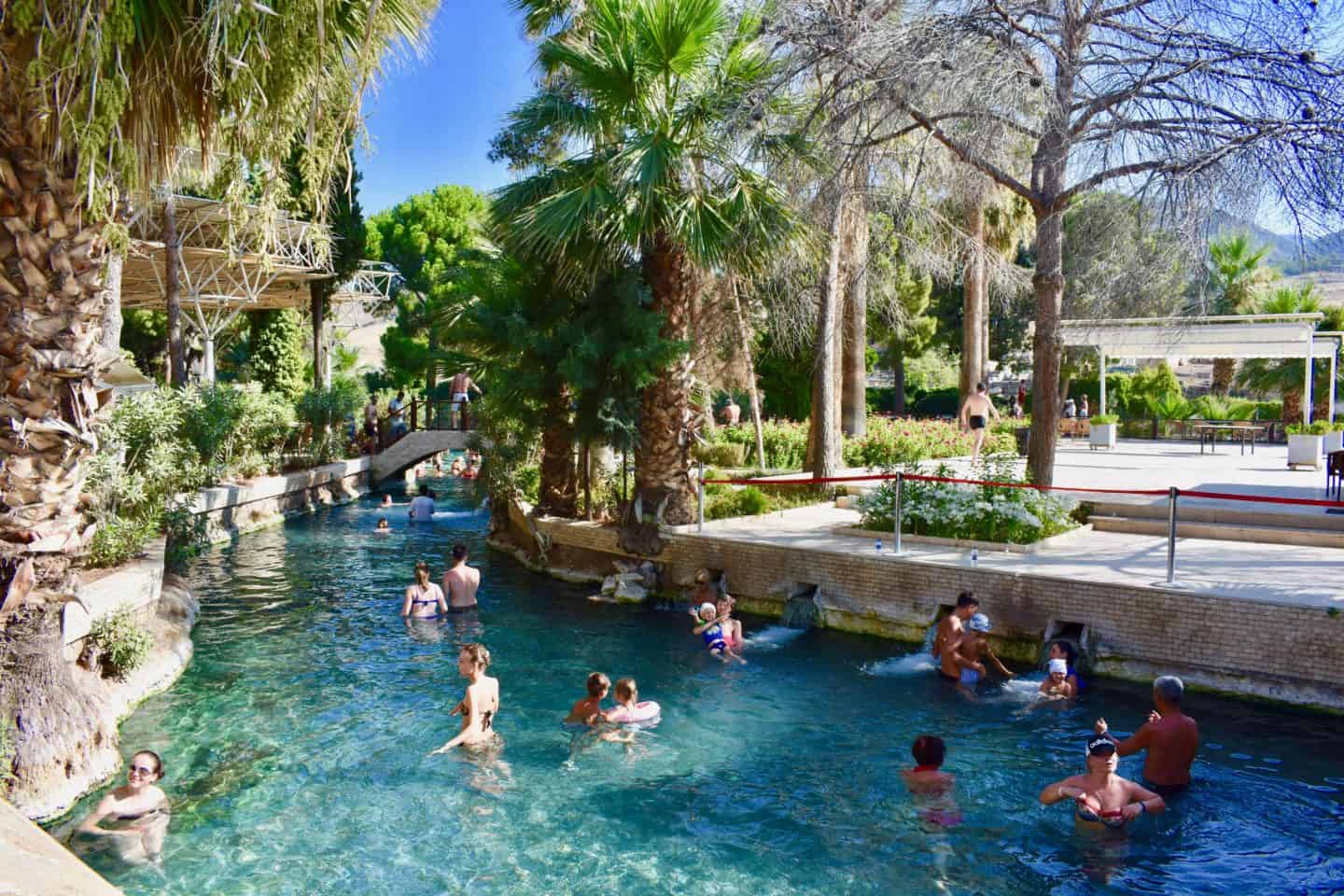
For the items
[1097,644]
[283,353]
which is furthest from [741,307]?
[283,353]

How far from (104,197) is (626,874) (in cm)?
558

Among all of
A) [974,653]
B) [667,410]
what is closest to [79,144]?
[974,653]

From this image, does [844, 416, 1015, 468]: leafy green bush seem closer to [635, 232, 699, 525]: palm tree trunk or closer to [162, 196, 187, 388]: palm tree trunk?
[635, 232, 699, 525]: palm tree trunk

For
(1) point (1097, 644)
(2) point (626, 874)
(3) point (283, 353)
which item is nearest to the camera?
(2) point (626, 874)

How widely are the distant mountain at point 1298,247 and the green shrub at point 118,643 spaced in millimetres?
10767

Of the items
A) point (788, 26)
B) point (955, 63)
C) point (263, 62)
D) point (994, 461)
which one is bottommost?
point (994, 461)

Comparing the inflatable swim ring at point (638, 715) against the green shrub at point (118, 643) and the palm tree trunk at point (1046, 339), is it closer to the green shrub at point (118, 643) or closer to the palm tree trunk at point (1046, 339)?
the green shrub at point (118, 643)

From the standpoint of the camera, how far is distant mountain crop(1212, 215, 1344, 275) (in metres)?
9.24

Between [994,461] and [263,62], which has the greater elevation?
[263,62]

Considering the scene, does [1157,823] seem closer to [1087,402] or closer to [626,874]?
[626,874]

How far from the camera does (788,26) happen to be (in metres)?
13.1

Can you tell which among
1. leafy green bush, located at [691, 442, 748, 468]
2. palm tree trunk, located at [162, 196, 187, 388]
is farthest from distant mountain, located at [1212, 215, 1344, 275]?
palm tree trunk, located at [162, 196, 187, 388]

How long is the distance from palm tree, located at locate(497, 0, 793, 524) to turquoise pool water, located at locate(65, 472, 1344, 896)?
189 inches

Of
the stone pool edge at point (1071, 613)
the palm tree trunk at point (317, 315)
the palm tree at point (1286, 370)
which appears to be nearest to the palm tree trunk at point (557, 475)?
the stone pool edge at point (1071, 613)
